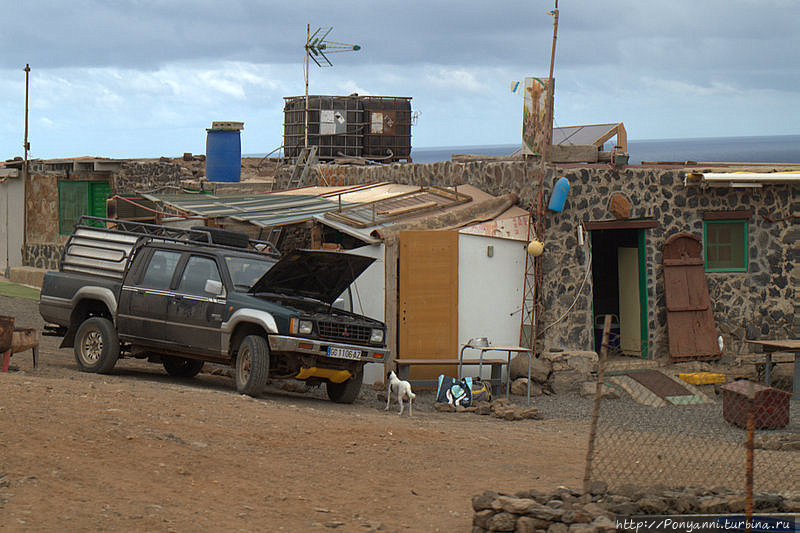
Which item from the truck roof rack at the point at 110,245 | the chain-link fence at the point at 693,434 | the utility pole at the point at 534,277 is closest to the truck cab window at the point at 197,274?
the truck roof rack at the point at 110,245

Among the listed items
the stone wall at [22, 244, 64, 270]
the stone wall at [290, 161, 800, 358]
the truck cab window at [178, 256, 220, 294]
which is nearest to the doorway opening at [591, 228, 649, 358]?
the stone wall at [290, 161, 800, 358]

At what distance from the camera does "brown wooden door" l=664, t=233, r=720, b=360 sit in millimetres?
16750

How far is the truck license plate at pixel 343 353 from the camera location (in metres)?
12.2

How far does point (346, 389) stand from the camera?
13203 mm

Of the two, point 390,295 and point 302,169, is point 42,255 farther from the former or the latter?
point 390,295

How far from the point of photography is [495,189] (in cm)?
1769

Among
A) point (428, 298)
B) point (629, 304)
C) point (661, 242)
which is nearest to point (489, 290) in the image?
point (428, 298)

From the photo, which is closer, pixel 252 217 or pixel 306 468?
pixel 306 468

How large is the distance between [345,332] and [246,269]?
5.49 ft

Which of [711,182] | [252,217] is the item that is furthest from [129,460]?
[711,182]

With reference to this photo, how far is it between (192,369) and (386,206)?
14.9 feet

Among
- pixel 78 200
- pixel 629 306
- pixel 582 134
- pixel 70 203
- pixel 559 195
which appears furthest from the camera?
pixel 70 203

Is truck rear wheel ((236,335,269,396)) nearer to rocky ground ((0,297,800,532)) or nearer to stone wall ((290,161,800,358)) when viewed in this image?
rocky ground ((0,297,800,532))

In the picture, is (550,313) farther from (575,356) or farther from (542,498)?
(542,498)
